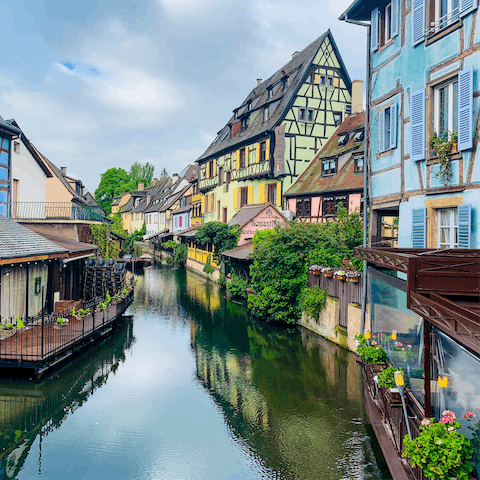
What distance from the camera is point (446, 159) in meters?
9.91

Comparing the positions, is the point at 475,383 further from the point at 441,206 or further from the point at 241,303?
the point at 241,303

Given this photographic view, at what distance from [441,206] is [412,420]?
18.2ft

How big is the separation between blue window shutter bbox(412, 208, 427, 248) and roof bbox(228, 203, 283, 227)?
18115 mm

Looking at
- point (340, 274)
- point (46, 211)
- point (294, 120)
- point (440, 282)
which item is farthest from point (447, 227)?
point (294, 120)

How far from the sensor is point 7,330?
513 inches


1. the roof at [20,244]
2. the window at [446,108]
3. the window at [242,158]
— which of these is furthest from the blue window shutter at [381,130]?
the window at [242,158]

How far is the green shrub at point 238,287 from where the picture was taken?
25281mm

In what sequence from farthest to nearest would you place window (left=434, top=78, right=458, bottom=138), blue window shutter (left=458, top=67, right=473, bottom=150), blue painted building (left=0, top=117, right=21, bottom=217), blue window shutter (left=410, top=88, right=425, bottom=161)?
blue painted building (left=0, top=117, right=21, bottom=217), blue window shutter (left=410, top=88, right=425, bottom=161), window (left=434, top=78, right=458, bottom=138), blue window shutter (left=458, top=67, right=473, bottom=150)

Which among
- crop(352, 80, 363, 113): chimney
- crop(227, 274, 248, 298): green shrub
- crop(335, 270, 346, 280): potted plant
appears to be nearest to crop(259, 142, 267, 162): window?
crop(352, 80, 363, 113): chimney

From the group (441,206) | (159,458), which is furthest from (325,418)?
(441,206)

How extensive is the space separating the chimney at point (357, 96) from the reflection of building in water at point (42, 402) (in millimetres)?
23421

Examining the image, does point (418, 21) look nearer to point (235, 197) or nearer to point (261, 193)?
point (261, 193)

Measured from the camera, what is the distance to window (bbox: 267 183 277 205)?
30094 mm

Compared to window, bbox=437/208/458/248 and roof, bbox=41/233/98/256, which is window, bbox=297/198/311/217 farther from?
window, bbox=437/208/458/248
